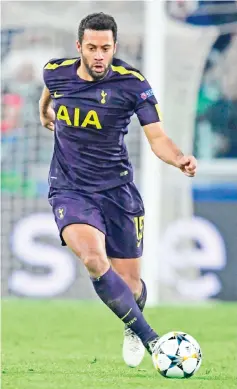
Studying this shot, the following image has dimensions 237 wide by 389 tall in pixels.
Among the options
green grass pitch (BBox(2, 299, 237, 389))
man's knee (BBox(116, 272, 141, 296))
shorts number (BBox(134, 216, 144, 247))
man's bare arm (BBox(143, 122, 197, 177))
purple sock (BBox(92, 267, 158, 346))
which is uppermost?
man's bare arm (BBox(143, 122, 197, 177))

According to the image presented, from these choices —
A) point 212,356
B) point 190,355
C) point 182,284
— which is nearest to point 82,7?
point 182,284

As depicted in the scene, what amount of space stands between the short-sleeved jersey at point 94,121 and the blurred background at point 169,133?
641 cm

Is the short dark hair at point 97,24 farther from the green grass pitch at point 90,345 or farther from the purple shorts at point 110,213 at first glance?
the green grass pitch at point 90,345

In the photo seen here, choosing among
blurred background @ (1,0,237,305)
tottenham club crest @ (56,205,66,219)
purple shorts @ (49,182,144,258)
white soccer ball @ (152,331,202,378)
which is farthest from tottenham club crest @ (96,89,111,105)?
blurred background @ (1,0,237,305)

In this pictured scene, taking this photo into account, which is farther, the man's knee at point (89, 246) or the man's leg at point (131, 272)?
the man's leg at point (131, 272)

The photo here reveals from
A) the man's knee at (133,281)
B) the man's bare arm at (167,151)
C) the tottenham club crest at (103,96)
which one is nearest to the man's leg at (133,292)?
the man's knee at (133,281)

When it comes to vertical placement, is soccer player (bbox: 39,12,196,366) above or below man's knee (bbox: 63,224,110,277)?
above

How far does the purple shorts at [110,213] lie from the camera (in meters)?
7.77

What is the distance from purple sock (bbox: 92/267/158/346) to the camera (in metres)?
7.44

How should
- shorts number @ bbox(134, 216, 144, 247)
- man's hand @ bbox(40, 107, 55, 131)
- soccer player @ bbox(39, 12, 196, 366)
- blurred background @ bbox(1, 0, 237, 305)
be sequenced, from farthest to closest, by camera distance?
blurred background @ bbox(1, 0, 237, 305), man's hand @ bbox(40, 107, 55, 131), shorts number @ bbox(134, 216, 144, 247), soccer player @ bbox(39, 12, 196, 366)

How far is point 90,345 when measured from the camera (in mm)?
9852

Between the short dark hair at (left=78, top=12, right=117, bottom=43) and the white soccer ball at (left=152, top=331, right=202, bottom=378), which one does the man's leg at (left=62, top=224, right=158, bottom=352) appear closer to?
the white soccer ball at (left=152, top=331, right=202, bottom=378)

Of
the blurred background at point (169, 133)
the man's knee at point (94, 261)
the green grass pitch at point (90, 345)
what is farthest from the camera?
the blurred background at point (169, 133)

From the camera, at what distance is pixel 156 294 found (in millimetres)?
14391
